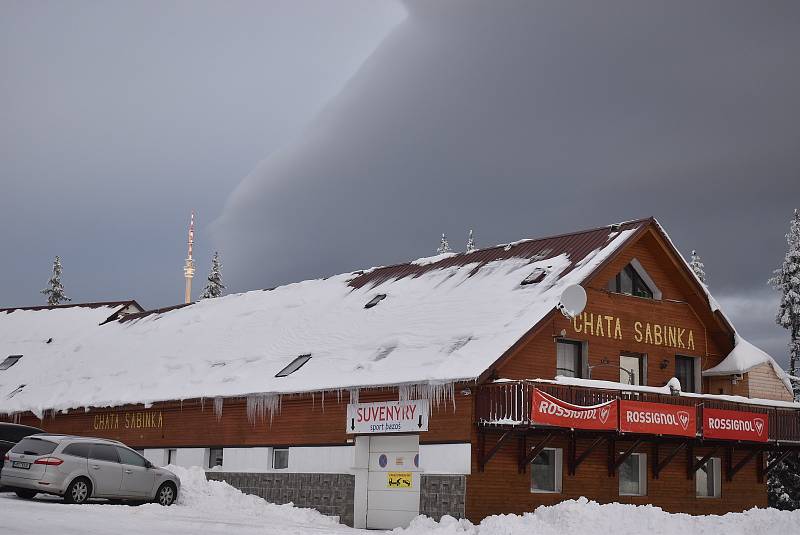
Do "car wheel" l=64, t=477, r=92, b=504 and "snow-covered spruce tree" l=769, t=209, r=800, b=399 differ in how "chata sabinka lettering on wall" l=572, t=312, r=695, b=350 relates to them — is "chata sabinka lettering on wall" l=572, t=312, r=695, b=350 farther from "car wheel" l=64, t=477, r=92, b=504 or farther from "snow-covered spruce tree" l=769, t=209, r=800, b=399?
"snow-covered spruce tree" l=769, t=209, r=800, b=399

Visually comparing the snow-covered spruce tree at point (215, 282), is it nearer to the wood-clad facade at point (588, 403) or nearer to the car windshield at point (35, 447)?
the wood-clad facade at point (588, 403)

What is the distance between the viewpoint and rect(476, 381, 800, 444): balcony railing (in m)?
24.9

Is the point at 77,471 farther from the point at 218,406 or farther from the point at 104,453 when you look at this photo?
the point at 218,406

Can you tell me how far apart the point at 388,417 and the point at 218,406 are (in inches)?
295

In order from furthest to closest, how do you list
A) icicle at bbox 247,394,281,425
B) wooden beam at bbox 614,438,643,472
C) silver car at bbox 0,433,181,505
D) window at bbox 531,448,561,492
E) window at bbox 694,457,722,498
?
window at bbox 694,457,722,498 → icicle at bbox 247,394,281,425 → wooden beam at bbox 614,438,643,472 → window at bbox 531,448,561,492 → silver car at bbox 0,433,181,505

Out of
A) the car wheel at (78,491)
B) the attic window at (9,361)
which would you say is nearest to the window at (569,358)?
the car wheel at (78,491)

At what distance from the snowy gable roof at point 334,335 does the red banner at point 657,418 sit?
127 inches

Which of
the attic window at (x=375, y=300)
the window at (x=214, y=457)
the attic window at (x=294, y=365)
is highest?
the attic window at (x=375, y=300)

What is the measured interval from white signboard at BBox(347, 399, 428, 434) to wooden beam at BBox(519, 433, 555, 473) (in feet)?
8.52

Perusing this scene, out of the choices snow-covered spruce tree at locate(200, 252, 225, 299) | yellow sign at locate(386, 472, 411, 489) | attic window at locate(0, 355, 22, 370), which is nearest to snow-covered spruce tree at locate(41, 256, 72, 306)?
snow-covered spruce tree at locate(200, 252, 225, 299)

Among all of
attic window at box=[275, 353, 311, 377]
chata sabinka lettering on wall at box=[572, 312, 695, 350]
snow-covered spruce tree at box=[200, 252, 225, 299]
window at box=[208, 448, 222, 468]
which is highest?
snow-covered spruce tree at box=[200, 252, 225, 299]

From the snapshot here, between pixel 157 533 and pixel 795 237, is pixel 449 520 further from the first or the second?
pixel 795 237

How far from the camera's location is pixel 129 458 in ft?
86.5

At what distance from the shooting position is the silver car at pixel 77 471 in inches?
950
